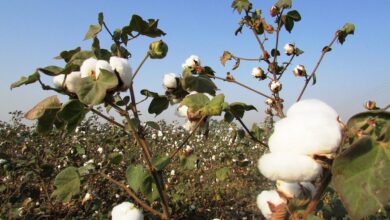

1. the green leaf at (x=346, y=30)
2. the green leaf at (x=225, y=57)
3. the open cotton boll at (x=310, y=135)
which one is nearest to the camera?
the open cotton boll at (x=310, y=135)

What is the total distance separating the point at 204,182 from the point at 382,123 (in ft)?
15.9

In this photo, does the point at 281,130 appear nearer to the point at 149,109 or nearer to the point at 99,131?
the point at 149,109

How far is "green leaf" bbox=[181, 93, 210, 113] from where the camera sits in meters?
1.13

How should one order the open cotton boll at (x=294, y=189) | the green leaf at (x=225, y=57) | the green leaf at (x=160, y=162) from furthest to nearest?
1. the green leaf at (x=225, y=57)
2. the green leaf at (x=160, y=162)
3. the open cotton boll at (x=294, y=189)

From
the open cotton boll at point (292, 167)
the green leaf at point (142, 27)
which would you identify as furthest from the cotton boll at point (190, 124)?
the open cotton boll at point (292, 167)

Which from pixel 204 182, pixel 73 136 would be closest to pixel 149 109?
pixel 204 182

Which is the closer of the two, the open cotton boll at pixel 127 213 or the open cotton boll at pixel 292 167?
the open cotton boll at pixel 292 167

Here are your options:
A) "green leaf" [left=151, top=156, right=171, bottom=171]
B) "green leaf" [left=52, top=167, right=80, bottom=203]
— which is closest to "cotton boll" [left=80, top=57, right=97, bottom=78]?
"green leaf" [left=151, top=156, right=171, bottom=171]

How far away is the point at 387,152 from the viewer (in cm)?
52

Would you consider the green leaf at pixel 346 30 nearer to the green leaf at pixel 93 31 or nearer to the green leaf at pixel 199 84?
the green leaf at pixel 199 84

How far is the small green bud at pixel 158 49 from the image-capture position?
1349mm

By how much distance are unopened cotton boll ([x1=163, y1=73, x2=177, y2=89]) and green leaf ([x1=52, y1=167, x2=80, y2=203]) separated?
0.46m

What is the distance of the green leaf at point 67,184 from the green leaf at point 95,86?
0.47m

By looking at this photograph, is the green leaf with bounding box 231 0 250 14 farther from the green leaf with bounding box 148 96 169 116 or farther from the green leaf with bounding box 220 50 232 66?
the green leaf with bounding box 148 96 169 116
